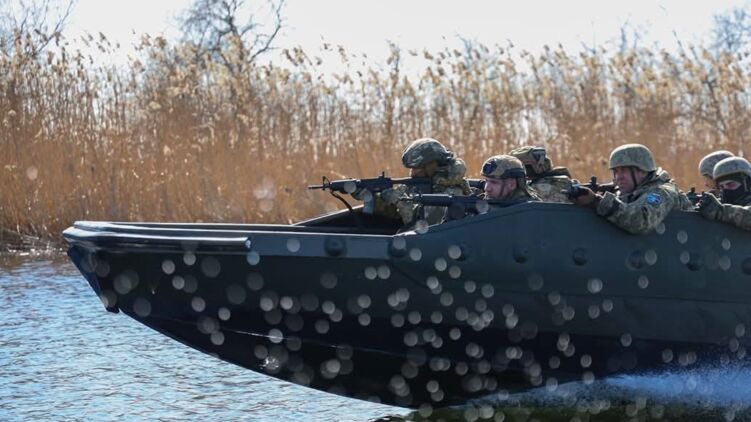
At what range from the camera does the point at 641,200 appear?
6598 millimetres

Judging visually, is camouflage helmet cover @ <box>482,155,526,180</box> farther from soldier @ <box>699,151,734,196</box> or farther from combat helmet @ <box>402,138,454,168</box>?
soldier @ <box>699,151,734,196</box>

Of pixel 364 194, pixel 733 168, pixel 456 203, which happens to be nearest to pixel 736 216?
pixel 733 168

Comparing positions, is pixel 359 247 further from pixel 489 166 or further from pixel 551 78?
pixel 551 78

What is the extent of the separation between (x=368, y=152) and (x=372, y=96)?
0.86 m

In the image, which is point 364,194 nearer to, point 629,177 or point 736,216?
point 629,177

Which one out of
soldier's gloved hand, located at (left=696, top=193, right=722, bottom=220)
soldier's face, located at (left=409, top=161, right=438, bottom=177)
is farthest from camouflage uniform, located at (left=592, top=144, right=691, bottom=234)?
soldier's face, located at (left=409, top=161, right=438, bottom=177)

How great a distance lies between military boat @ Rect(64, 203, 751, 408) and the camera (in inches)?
251

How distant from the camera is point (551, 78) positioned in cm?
1492

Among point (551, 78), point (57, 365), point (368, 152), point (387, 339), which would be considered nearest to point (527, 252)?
point (387, 339)

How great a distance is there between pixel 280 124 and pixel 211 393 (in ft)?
22.5

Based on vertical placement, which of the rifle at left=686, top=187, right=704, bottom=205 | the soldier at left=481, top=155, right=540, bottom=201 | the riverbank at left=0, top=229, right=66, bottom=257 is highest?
the soldier at left=481, top=155, right=540, bottom=201

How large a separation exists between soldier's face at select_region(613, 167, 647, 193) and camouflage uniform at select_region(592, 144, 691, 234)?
2cm

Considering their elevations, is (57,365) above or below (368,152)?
below

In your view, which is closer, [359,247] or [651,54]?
[359,247]
